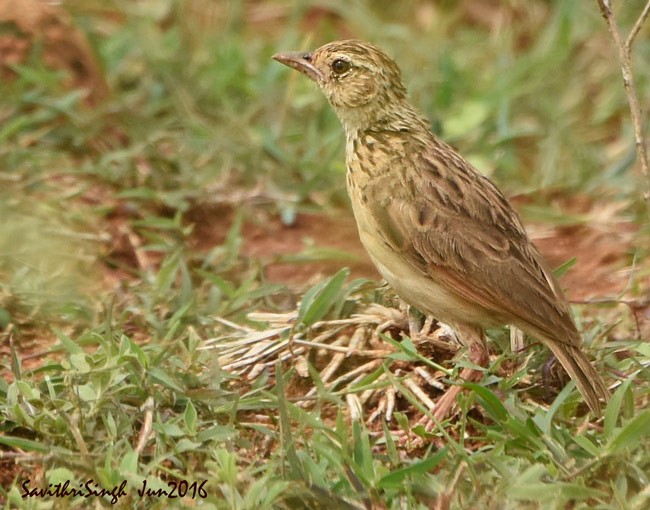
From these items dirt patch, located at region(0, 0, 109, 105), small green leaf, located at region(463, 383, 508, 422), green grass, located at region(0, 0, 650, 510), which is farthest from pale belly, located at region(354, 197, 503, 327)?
dirt patch, located at region(0, 0, 109, 105)

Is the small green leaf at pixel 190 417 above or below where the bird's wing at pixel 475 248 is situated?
below

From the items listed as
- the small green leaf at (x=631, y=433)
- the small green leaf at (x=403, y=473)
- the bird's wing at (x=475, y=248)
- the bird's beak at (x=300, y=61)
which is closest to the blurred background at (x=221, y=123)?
the bird's beak at (x=300, y=61)

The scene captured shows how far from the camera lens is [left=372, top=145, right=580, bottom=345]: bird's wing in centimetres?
516

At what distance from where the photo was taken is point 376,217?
546cm

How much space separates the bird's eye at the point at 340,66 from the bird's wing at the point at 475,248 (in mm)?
722

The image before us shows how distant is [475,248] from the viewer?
5.36 meters

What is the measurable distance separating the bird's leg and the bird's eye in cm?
152

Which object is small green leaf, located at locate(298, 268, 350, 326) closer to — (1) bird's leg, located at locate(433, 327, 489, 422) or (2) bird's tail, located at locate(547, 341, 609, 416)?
(1) bird's leg, located at locate(433, 327, 489, 422)

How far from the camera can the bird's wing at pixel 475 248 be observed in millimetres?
5164

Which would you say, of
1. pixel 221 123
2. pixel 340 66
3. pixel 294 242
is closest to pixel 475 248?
pixel 340 66

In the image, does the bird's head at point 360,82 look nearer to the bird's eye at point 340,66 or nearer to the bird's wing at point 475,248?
the bird's eye at point 340,66

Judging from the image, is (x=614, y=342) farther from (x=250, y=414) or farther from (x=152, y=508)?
(x=152, y=508)

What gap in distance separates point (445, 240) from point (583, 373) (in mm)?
838

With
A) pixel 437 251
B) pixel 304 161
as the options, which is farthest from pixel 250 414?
pixel 304 161
